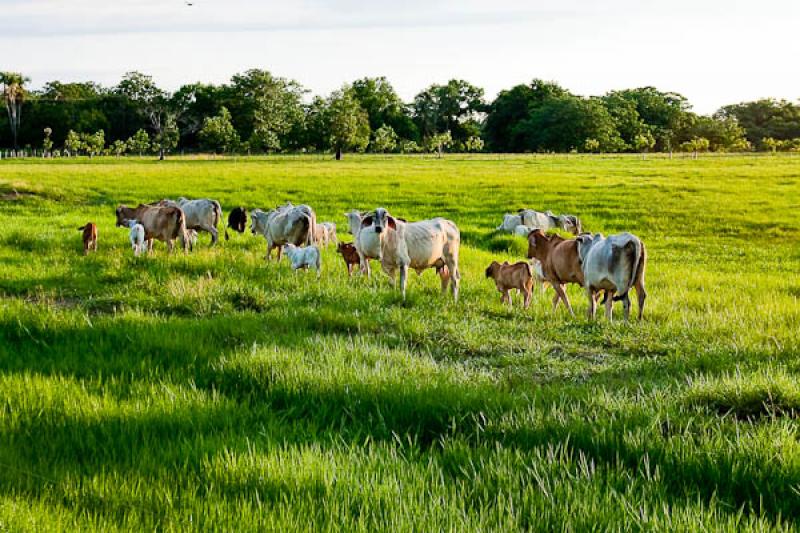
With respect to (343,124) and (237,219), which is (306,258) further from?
(343,124)

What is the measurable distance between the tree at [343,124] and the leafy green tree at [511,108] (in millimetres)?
43560

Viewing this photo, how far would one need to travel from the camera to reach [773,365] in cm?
667

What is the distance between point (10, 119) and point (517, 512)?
479ft

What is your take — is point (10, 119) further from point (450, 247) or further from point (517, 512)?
point (517, 512)

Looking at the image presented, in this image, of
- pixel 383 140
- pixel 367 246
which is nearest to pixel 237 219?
pixel 367 246

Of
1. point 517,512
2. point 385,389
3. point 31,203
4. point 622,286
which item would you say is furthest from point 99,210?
point 517,512

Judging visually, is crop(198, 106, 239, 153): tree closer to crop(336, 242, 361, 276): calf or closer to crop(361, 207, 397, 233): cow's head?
crop(336, 242, 361, 276): calf

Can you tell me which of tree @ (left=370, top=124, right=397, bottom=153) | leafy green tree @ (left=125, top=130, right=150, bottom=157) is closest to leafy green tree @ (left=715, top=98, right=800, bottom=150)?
tree @ (left=370, top=124, right=397, bottom=153)

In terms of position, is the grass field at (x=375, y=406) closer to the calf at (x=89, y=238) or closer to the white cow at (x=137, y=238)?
the white cow at (x=137, y=238)

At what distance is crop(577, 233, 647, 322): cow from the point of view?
1007cm

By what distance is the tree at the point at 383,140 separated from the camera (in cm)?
11756

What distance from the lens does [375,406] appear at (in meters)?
5.18

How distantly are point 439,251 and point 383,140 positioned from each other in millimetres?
107316

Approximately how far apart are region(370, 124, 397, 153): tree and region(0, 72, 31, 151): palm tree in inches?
2502
